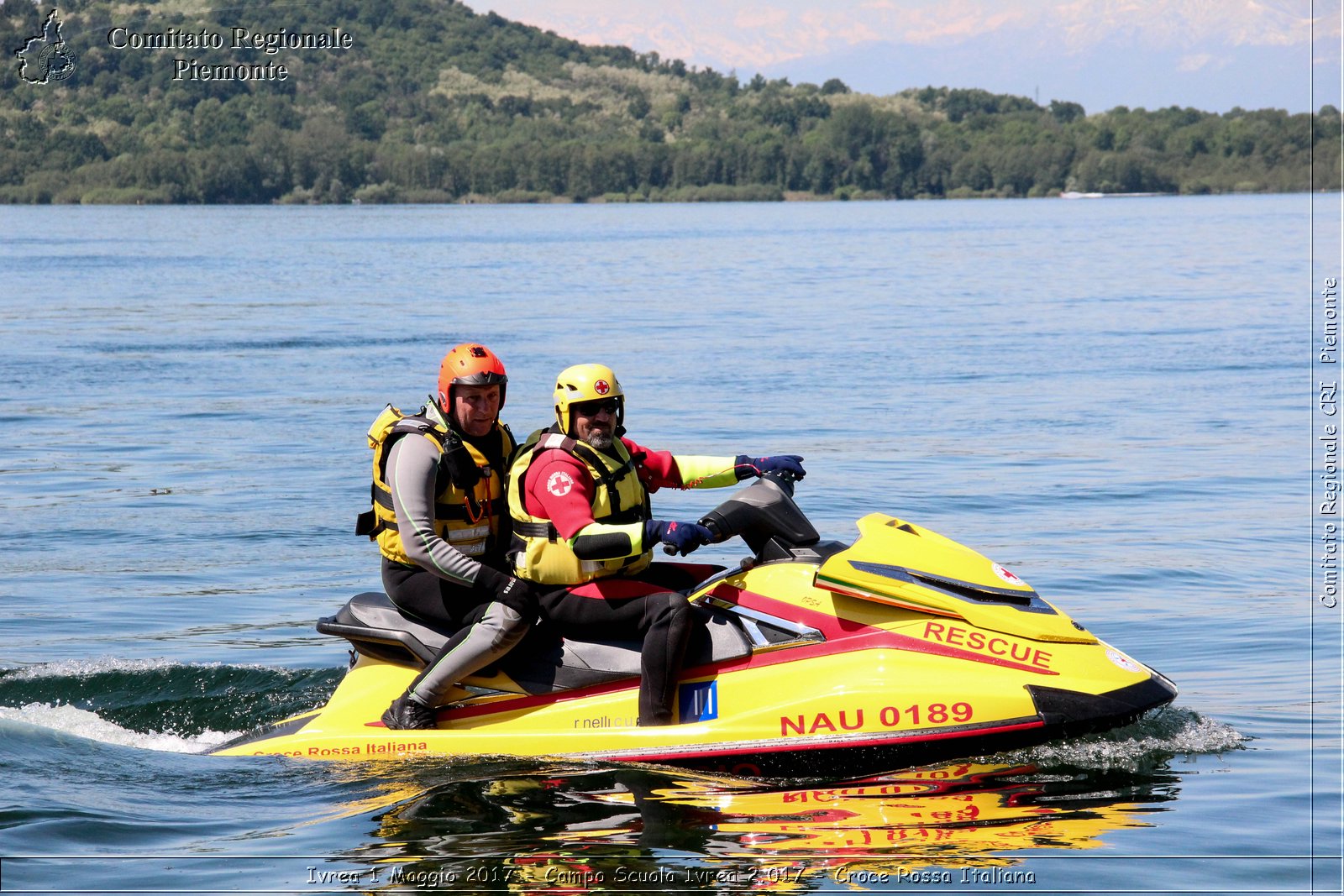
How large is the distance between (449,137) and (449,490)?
158 meters

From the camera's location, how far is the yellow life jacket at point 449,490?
6859 millimetres

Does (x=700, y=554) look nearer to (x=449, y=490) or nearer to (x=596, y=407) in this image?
(x=449, y=490)

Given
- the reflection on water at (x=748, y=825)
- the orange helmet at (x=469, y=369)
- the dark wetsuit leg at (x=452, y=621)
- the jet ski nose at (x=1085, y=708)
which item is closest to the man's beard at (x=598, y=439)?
the orange helmet at (x=469, y=369)

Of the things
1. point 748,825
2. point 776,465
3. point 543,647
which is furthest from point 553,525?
point 748,825

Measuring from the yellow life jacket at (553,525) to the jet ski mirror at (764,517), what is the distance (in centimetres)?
38

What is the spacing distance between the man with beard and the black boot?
A: 30.9 inches

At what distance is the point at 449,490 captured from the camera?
6945 mm

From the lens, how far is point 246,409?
2136cm

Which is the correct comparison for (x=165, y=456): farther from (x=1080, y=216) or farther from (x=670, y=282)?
(x=1080, y=216)

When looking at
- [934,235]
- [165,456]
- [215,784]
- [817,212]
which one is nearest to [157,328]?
[165,456]

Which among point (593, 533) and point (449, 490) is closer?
point (593, 533)

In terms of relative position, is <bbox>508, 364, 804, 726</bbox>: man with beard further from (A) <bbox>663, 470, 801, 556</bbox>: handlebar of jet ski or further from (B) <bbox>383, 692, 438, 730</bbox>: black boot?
(B) <bbox>383, 692, 438, 730</bbox>: black boot

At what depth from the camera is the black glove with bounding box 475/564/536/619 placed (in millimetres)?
6758

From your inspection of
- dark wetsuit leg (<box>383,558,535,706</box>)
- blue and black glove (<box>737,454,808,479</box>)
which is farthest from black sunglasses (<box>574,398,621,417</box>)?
dark wetsuit leg (<box>383,558,535,706</box>)
